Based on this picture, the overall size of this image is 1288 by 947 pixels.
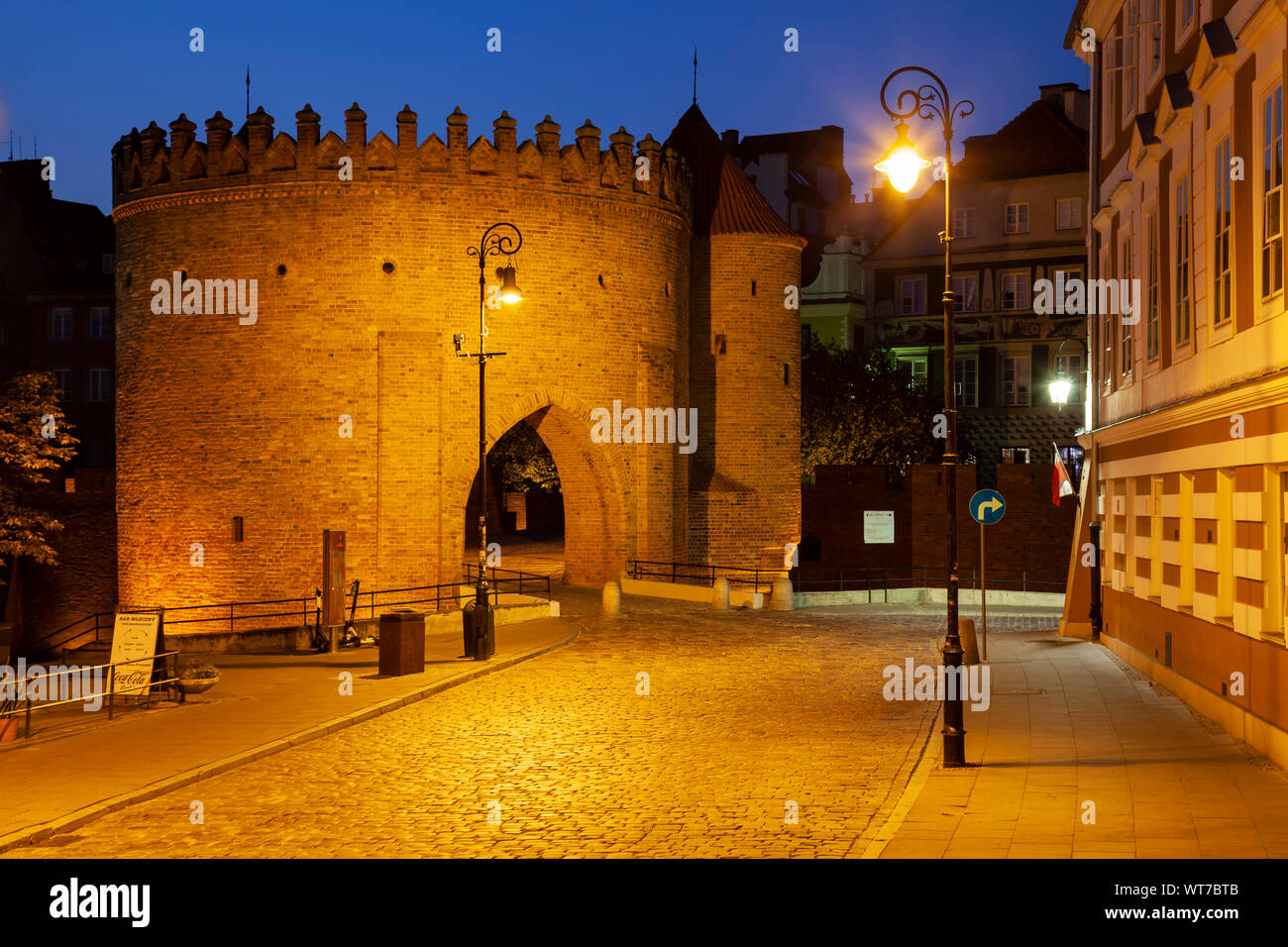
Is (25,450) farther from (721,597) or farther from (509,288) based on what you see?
(509,288)

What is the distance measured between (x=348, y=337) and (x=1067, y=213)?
91.7 feet

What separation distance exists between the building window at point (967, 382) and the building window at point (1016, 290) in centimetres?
236

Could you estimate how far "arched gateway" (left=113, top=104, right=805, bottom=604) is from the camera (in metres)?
30.2

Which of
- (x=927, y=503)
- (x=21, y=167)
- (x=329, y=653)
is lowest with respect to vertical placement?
(x=329, y=653)

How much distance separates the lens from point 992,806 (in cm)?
997

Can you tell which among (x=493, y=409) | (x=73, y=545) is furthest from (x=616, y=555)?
(x=73, y=545)

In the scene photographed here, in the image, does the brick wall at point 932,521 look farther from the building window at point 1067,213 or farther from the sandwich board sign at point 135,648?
the sandwich board sign at point 135,648

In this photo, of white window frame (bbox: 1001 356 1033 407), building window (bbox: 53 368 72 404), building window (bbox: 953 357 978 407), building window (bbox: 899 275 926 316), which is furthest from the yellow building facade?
building window (bbox: 53 368 72 404)

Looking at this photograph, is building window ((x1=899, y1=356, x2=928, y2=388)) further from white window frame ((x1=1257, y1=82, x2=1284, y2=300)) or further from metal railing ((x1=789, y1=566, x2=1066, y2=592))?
white window frame ((x1=1257, y1=82, x2=1284, y2=300))

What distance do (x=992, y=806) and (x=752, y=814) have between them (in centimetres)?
176

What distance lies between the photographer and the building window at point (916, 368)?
5091 cm

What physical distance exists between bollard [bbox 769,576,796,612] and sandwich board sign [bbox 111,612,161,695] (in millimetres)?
15525

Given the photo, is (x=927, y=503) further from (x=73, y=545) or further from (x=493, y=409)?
(x=73, y=545)

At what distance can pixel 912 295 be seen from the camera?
51.5 m
